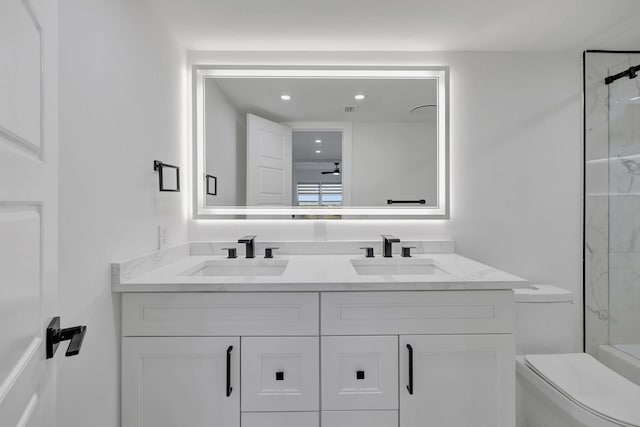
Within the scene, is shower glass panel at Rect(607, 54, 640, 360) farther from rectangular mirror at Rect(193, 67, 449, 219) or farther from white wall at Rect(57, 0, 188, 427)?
white wall at Rect(57, 0, 188, 427)

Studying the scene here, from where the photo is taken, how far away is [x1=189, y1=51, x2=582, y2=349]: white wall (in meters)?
1.79

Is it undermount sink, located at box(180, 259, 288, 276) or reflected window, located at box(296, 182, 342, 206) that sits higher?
reflected window, located at box(296, 182, 342, 206)

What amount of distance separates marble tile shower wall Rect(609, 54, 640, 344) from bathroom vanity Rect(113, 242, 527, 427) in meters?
1.11

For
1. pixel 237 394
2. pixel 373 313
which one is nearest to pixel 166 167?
pixel 237 394

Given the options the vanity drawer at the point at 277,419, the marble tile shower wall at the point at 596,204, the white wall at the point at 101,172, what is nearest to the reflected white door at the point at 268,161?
the white wall at the point at 101,172

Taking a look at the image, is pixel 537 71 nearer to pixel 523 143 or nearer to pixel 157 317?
pixel 523 143

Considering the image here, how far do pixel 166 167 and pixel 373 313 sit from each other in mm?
1214

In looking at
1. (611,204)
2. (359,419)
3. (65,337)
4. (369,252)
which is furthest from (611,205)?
(65,337)

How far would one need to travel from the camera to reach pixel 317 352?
1173 mm

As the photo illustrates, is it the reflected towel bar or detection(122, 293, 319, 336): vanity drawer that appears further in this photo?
the reflected towel bar

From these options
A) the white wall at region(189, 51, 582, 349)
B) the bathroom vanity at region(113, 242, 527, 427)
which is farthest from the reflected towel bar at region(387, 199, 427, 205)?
the bathroom vanity at region(113, 242, 527, 427)

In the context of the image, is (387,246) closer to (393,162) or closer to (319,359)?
(393,162)

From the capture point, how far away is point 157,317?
116cm

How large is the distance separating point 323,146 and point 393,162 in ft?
1.45
